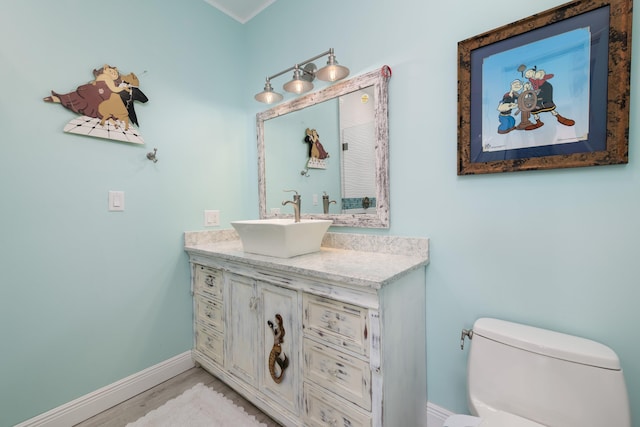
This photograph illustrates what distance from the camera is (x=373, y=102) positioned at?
151 centimetres

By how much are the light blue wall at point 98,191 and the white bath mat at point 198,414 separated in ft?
1.10

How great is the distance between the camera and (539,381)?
3.11 ft

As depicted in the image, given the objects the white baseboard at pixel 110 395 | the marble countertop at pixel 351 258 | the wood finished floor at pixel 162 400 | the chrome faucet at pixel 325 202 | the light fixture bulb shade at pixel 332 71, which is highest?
the light fixture bulb shade at pixel 332 71

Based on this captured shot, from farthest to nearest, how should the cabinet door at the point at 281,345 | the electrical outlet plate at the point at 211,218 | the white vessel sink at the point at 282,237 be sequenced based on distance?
the electrical outlet plate at the point at 211,218 → the white vessel sink at the point at 282,237 → the cabinet door at the point at 281,345

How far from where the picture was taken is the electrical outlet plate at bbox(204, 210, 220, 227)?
6.72 ft

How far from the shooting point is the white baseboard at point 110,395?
4.61 feet

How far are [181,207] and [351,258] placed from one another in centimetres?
127

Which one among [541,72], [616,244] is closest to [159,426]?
[616,244]

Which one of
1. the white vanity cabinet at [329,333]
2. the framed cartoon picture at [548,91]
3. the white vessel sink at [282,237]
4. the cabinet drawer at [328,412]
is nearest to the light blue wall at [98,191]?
the white vanity cabinet at [329,333]

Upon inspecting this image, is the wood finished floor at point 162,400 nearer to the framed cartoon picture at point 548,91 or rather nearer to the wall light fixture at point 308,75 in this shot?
the framed cartoon picture at point 548,91

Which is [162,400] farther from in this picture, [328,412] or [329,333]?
[329,333]

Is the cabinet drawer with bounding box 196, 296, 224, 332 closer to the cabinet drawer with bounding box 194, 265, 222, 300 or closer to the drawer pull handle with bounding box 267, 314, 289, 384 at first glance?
the cabinet drawer with bounding box 194, 265, 222, 300

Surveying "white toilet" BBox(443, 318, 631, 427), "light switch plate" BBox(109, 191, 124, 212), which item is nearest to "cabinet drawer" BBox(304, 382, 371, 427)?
"white toilet" BBox(443, 318, 631, 427)

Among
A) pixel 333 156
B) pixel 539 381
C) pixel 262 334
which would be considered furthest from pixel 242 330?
pixel 539 381
